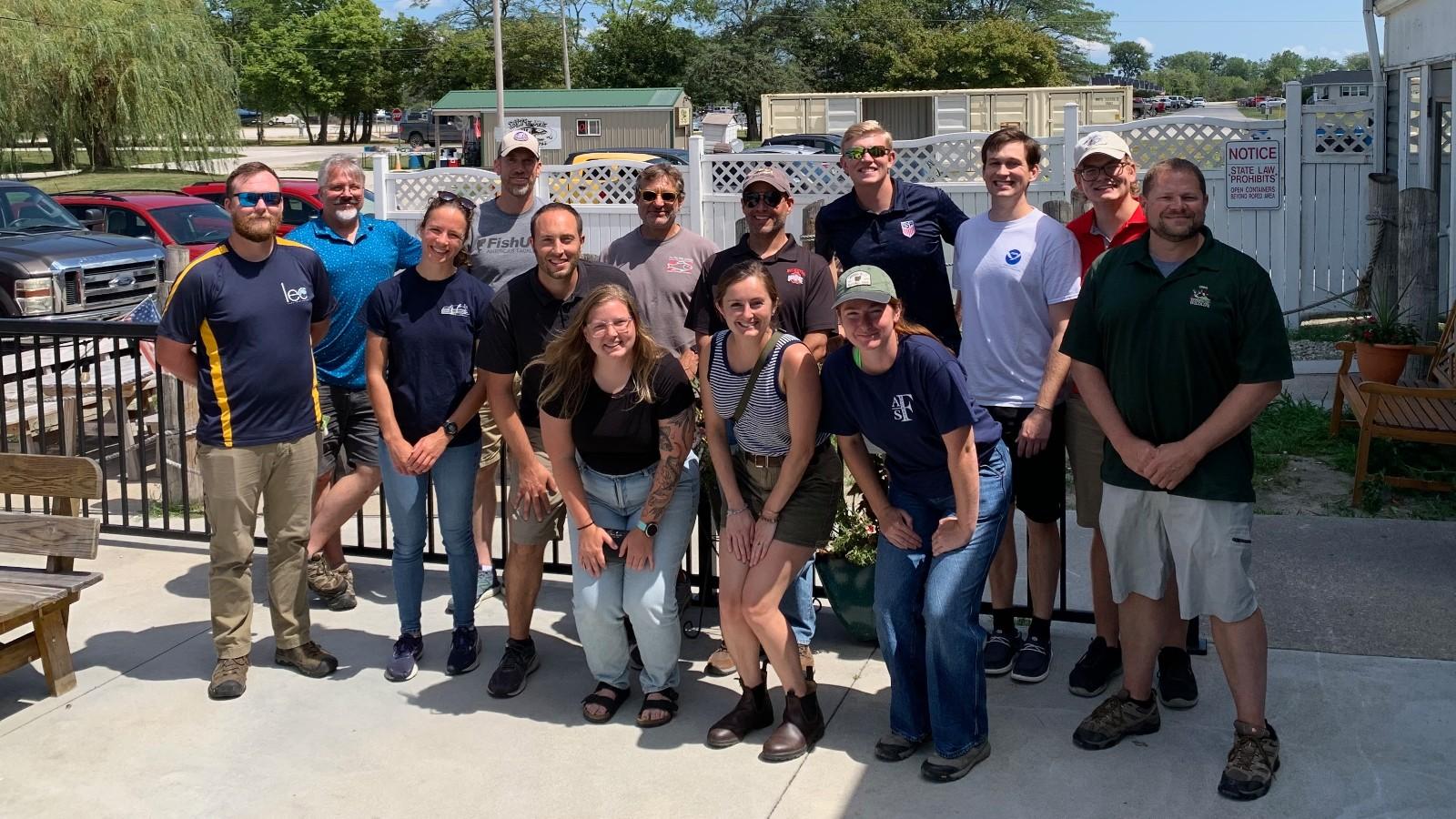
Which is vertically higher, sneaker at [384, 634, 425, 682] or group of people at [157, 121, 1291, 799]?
group of people at [157, 121, 1291, 799]

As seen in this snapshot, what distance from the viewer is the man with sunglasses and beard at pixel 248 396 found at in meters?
4.95

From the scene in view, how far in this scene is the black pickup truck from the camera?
46.8 feet

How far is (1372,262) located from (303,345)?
26.5ft

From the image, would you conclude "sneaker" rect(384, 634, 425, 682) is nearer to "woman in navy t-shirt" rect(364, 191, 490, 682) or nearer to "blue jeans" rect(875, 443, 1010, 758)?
"woman in navy t-shirt" rect(364, 191, 490, 682)

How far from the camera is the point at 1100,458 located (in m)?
4.71

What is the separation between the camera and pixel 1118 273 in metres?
4.19

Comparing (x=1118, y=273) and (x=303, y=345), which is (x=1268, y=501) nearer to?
(x=1118, y=273)

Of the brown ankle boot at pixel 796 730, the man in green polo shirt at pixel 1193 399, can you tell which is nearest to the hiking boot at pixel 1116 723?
the man in green polo shirt at pixel 1193 399

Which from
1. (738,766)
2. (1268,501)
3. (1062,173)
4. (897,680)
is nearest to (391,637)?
(738,766)

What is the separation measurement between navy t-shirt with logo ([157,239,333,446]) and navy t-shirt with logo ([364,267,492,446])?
0.99 feet

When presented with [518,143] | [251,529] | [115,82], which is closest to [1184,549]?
[251,529]

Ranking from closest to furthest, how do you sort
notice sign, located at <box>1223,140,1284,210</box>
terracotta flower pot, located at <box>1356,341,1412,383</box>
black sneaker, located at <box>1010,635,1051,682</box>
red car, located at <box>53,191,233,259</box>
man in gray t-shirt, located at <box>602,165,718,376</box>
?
black sneaker, located at <box>1010,635,1051,682</box>, man in gray t-shirt, located at <box>602,165,718,376</box>, terracotta flower pot, located at <box>1356,341,1412,383</box>, notice sign, located at <box>1223,140,1284,210</box>, red car, located at <box>53,191,233,259</box>

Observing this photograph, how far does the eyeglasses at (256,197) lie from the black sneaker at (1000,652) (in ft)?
10.1

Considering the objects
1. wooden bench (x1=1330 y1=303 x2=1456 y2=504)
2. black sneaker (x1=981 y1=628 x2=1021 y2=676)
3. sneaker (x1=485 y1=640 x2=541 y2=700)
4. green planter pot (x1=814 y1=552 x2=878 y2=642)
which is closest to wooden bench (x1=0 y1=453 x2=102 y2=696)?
sneaker (x1=485 y1=640 x2=541 y2=700)
